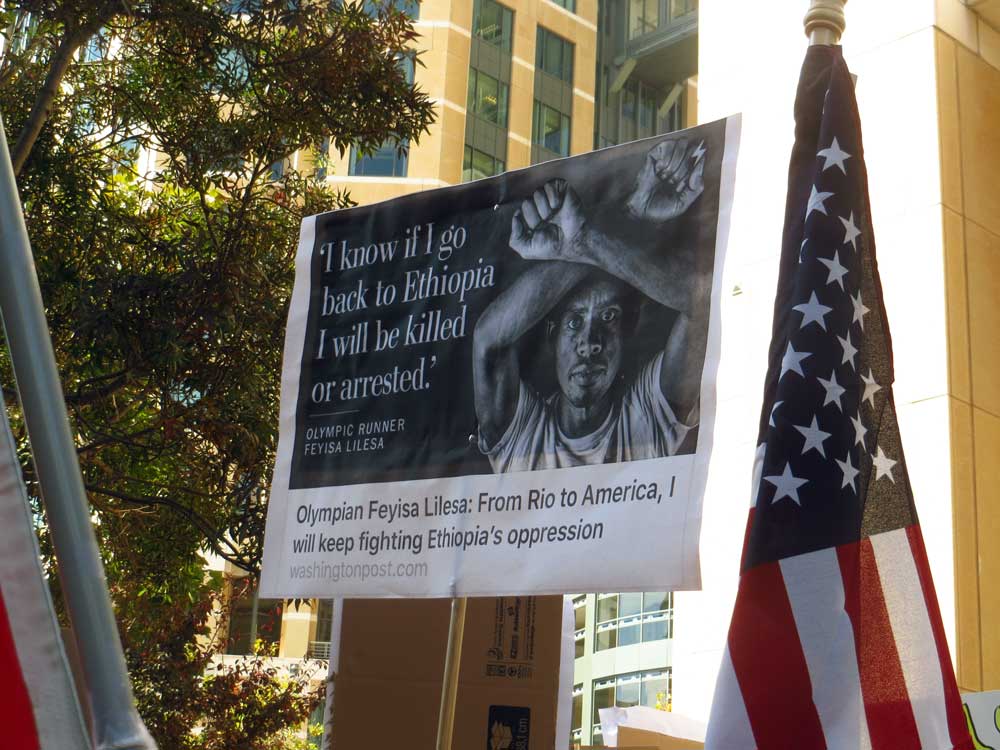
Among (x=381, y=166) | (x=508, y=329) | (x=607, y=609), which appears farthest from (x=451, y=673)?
(x=381, y=166)

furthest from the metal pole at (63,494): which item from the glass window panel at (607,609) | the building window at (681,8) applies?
the building window at (681,8)

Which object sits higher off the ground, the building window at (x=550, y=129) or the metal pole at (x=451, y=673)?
the building window at (x=550, y=129)

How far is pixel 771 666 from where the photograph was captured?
3.10 meters

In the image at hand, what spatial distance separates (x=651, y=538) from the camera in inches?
123

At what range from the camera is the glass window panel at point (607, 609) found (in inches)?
1539

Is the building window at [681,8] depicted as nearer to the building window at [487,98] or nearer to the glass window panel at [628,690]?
the building window at [487,98]

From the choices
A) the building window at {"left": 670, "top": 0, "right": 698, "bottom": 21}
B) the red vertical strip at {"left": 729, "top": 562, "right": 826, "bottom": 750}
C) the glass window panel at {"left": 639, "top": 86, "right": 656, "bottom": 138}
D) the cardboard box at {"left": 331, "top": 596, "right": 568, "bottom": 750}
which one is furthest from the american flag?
the glass window panel at {"left": 639, "top": 86, "right": 656, "bottom": 138}

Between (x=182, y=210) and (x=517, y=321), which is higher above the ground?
(x=182, y=210)

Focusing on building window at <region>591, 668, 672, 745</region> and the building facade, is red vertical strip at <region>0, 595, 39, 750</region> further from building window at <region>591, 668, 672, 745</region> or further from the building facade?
building window at <region>591, 668, 672, 745</region>

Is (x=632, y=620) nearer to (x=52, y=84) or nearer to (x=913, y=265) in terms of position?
(x=913, y=265)

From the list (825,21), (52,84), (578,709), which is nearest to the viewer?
(825,21)

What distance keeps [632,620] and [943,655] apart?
34.9m

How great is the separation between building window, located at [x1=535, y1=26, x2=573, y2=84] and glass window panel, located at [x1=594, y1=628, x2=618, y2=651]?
1945 cm

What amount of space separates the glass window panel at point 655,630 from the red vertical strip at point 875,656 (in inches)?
1308
